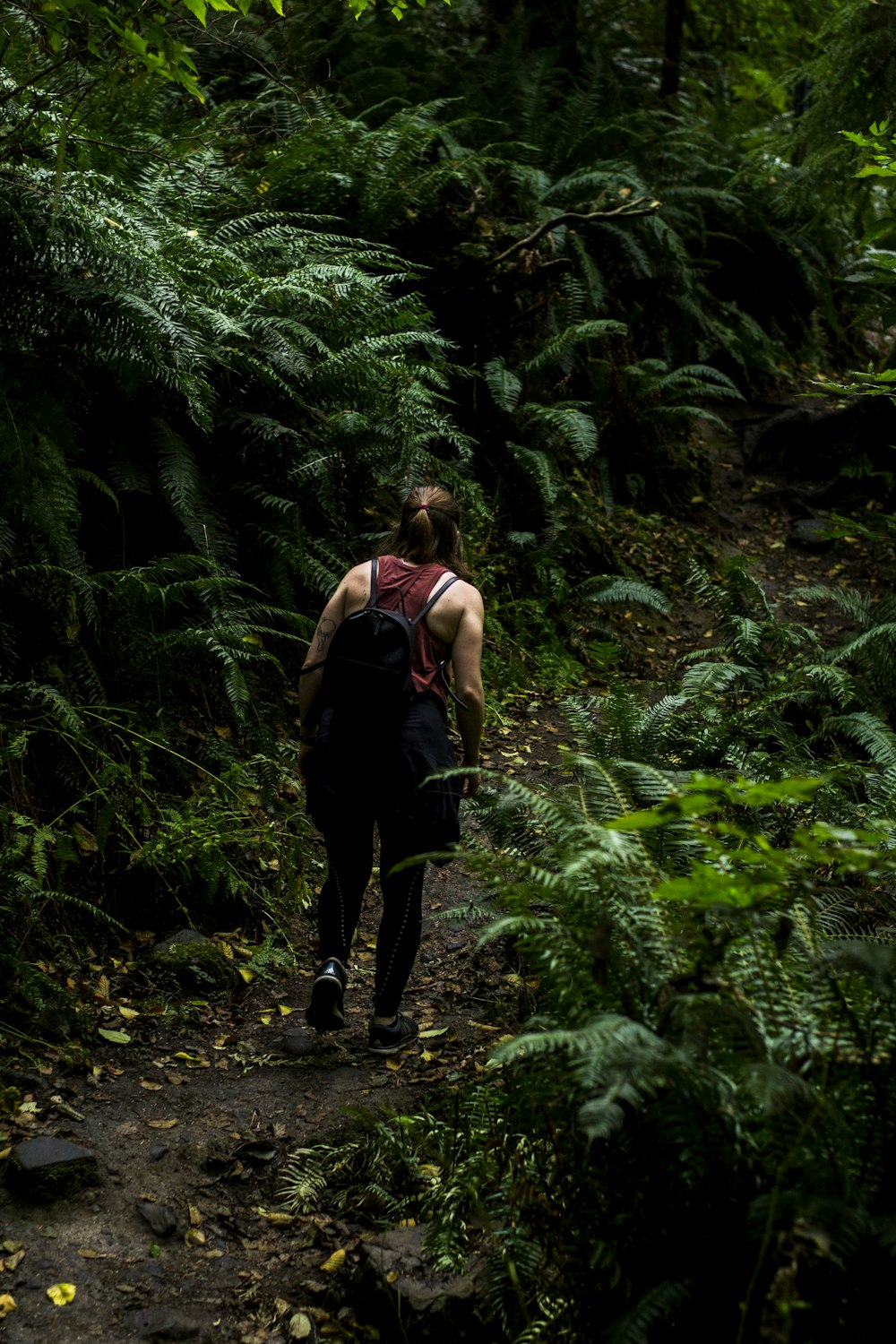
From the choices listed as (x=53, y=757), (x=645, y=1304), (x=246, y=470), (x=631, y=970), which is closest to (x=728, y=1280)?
(x=645, y=1304)

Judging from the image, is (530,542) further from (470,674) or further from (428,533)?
(470,674)

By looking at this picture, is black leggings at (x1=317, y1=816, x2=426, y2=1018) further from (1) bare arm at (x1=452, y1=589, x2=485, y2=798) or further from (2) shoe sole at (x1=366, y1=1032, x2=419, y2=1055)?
(1) bare arm at (x1=452, y1=589, x2=485, y2=798)

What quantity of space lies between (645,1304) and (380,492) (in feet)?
17.2

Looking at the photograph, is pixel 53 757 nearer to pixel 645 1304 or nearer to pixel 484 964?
pixel 484 964

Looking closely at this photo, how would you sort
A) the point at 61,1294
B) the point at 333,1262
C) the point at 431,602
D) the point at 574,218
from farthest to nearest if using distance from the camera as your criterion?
the point at 574,218, the point at 431,602, the point at 333,1262, the point at 61,1294

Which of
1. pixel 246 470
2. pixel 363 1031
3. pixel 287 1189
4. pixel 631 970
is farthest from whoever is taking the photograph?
pixel 246 470

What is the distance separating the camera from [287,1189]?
3.06 meters

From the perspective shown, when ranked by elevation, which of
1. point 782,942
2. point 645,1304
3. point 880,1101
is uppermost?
point 782,942

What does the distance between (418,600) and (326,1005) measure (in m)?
1.45

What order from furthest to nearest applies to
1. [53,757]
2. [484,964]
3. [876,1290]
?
1. [484,964]
2. [53,757]
3. [876,1290]

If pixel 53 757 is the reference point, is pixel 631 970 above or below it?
above

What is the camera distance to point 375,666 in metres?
3.51

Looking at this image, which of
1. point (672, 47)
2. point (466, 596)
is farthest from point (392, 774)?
point (672, 47)

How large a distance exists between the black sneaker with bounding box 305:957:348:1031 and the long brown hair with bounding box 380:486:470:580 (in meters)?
1.47
